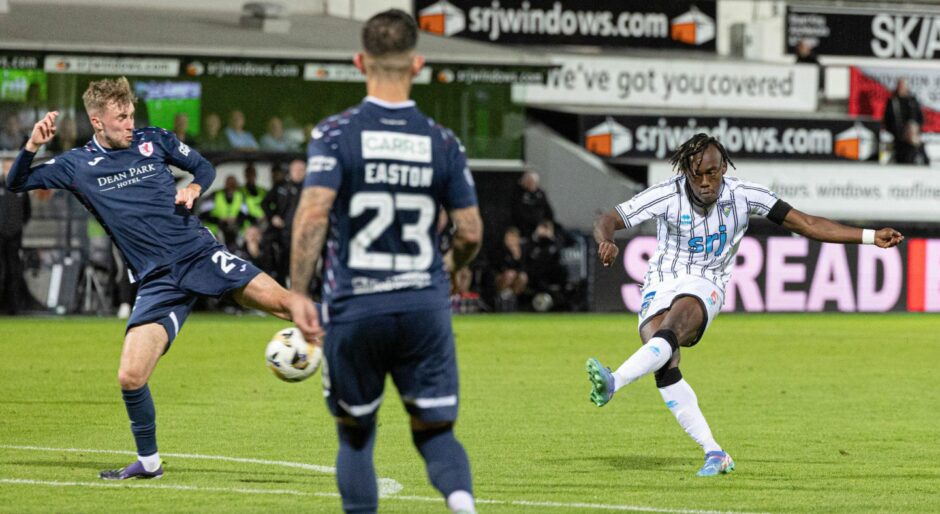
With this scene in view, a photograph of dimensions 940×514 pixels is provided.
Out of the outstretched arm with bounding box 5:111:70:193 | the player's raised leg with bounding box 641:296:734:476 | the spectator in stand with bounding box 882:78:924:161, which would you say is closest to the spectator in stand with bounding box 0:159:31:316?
the outstretched arm with bounding box 5:111:70:193

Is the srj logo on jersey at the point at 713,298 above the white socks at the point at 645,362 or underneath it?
above

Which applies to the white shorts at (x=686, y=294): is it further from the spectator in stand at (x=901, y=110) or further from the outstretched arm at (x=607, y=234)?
the spectator in stand at (x=901, y=110)

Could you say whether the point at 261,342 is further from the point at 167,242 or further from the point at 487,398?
the point at 167,242

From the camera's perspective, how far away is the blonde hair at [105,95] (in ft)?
27.7

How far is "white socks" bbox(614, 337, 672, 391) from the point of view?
28.1 ft

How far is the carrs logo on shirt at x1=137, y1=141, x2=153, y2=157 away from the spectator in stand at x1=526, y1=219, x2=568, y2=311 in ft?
52.9

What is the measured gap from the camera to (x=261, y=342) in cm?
1834

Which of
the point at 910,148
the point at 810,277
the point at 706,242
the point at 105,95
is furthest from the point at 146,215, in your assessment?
the point at 910,148

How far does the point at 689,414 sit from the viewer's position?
885 centimetres

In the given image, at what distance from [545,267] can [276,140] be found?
16.0ft

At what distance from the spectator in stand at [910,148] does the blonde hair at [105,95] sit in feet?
79.6

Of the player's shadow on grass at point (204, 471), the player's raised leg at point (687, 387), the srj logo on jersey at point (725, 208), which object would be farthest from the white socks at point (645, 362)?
the player's shadow on grass at point (204, 471)

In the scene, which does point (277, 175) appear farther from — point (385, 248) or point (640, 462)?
point (385, 248)

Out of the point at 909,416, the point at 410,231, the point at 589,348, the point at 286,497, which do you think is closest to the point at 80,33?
the point at 589,348
